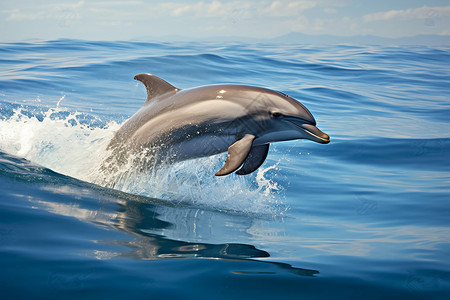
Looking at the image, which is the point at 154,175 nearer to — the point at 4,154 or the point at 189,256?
the point at 4,154

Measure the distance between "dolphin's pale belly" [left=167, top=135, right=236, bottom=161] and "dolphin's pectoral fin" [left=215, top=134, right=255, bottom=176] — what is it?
0.20 m

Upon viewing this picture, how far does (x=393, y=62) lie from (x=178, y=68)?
12078mm

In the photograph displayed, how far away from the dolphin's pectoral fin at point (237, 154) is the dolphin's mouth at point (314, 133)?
1.53ft

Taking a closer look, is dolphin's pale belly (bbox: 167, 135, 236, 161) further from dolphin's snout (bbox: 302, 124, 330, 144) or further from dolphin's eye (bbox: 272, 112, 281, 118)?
dolphin's snout (bbox: 302, 124, 330, 144)

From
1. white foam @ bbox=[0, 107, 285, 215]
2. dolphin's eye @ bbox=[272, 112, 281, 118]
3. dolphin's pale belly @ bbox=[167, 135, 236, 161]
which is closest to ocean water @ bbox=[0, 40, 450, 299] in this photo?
white foam @ bbox=[0, 107, 285, 215]

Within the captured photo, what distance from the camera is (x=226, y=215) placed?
215 inches

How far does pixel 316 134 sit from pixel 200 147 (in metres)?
1.22

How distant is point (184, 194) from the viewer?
6195mm

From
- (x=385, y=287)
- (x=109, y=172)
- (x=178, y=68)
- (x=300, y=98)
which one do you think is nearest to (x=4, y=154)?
(x=109, y=172)

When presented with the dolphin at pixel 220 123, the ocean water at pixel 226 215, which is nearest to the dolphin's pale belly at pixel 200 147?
the dolphin at pixel 220 123

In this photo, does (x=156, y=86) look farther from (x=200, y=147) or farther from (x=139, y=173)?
(x=139, y=173)

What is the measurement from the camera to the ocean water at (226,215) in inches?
133

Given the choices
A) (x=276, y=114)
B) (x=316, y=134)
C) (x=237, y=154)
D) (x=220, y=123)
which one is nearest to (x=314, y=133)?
(x=316, y=134)

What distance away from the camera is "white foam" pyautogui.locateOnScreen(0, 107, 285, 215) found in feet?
19.9
